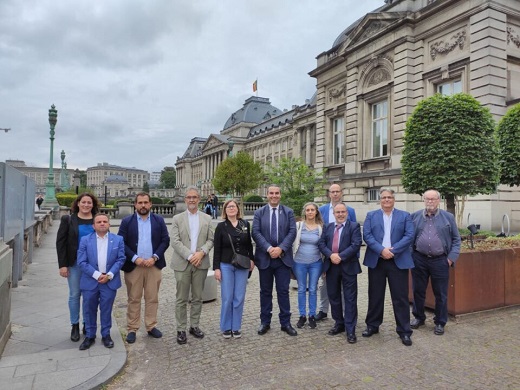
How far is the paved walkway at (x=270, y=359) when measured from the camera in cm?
429

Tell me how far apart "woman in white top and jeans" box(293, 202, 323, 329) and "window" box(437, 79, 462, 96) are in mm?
16854

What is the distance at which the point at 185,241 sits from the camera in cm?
571

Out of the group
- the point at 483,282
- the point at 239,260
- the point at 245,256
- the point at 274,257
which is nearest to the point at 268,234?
the point at 274,257

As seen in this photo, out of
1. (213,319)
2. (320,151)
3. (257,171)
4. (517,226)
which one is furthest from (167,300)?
(257,171)

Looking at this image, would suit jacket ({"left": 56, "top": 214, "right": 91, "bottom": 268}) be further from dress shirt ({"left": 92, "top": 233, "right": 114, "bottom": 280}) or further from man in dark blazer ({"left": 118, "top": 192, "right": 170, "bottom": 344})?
man in dark blazer ({"left": 118, "top": 192, "right": 170, "bottom": 344})

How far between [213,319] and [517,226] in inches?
659

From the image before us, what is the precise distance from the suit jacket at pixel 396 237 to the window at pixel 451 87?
16.6 meters

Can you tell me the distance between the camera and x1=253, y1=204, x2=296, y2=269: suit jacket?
5.81 meters

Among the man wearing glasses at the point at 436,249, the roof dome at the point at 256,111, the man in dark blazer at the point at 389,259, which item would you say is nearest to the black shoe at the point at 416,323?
the man wearing glasses at the point at 436,249

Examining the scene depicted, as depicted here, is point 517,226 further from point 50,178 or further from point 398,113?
point 50,178

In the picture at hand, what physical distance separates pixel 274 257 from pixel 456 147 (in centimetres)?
869

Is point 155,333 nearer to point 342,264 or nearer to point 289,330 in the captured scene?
point 289,330

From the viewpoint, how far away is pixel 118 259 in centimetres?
538

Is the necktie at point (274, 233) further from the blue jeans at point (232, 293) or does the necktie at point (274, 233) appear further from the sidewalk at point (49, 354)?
the sidewalk at point (49, 354)
